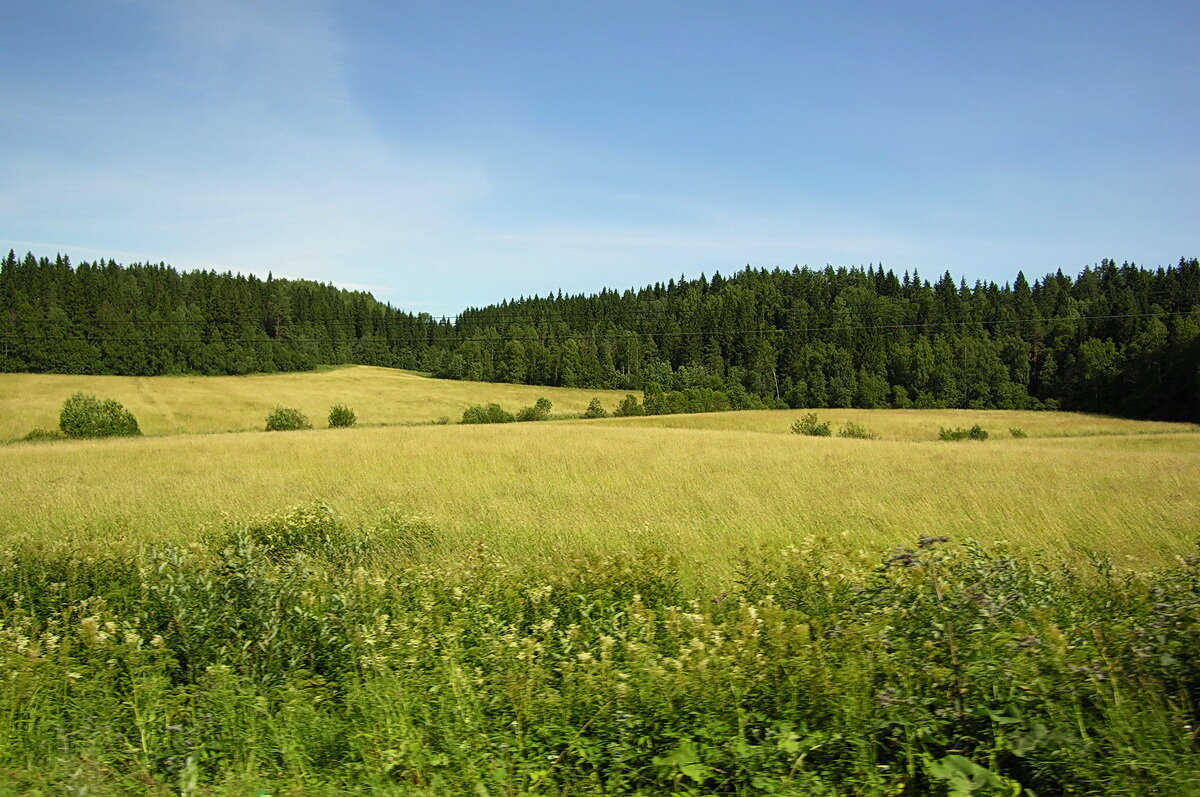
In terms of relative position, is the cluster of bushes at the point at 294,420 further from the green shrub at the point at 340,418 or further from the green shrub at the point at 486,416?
the green shrub at the point at 486,416

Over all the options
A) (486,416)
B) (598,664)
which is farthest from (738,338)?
(598,664)

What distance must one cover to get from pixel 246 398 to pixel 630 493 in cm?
6057

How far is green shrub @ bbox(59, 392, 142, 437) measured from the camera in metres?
37.6

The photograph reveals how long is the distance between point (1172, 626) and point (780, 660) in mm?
2572

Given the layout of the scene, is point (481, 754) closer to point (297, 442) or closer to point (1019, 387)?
point (297, 442)

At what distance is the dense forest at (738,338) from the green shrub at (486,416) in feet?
50.1

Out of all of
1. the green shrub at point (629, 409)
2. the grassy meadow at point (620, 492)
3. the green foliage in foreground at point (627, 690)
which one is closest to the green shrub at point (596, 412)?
the green shrub at point (629, 409)

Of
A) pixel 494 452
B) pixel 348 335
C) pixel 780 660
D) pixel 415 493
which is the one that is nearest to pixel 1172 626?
pixel 780 660

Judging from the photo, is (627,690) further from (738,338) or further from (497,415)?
(738,338)

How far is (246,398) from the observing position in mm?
64062

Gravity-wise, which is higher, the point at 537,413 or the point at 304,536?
the point at 304,536

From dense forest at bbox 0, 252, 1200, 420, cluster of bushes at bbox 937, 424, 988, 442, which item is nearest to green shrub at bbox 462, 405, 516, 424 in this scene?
dense forest at bbox 0, 252, 1200, 420

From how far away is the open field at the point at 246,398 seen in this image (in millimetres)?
50625

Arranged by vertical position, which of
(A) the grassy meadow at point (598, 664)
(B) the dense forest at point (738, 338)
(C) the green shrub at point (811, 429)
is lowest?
(C) the green shrub at point (811, 429)
